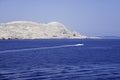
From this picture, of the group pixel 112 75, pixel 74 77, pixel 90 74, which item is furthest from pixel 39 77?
pixel 112 75

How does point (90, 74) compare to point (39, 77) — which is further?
point (90, 74)

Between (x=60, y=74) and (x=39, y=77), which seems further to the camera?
(x=60, y=74)

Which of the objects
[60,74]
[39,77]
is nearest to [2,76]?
[39,77]

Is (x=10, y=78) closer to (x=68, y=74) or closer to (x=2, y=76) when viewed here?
(x=2, y=76)

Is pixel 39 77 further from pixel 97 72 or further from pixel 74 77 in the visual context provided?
pixel 97 72

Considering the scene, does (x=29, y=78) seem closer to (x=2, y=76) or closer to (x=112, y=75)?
(x=2, y=76)

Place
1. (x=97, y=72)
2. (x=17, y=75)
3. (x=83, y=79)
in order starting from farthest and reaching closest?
(x=97, y=72), (x=17, y=75), (x=83, y=79)

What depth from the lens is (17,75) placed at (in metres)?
42.2

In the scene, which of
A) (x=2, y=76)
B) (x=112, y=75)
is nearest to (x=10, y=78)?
(x=2, y=76)

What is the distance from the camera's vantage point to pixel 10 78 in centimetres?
3969

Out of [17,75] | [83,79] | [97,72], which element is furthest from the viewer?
[97,72]

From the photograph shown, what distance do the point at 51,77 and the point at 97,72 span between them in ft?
26.0

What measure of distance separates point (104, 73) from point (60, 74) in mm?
6319

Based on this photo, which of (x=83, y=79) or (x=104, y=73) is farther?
(x=104, y=73)
